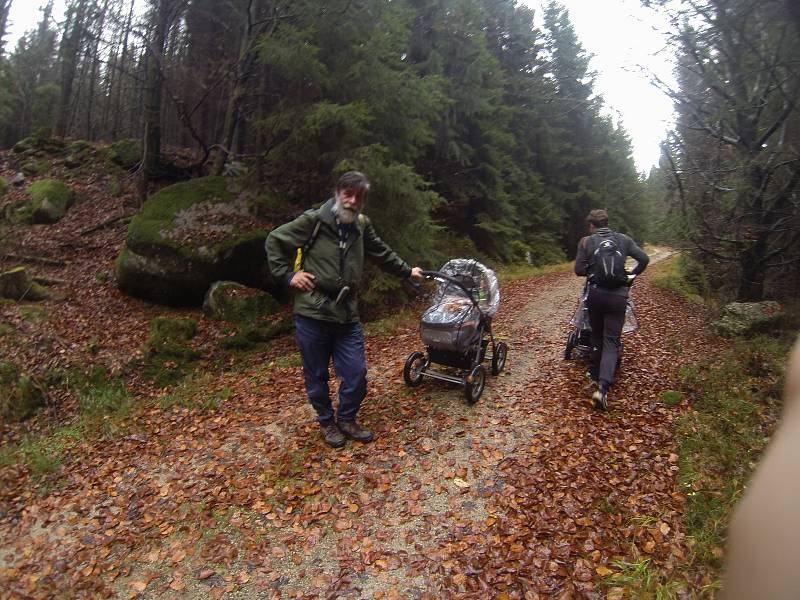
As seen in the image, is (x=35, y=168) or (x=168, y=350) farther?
(x=35, y=168)

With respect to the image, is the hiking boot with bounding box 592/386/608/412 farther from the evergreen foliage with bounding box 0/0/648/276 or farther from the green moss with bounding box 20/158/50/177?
the green moss with bounding box 20/158/50/177

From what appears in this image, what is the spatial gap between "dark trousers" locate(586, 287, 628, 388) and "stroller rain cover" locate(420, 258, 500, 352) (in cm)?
129

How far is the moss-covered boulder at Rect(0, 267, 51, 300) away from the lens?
30.8ft

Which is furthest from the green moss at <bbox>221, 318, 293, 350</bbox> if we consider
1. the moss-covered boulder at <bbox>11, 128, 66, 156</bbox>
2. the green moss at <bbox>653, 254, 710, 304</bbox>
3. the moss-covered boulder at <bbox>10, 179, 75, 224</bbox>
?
the moss-covered boulder at <bbox>11, 128, 66, 156</bbox>

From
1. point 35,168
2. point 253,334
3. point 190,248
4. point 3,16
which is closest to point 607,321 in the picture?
point 253,334

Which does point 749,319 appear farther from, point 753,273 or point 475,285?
point 475,285

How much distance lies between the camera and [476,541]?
399 cm

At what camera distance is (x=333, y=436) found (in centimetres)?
528

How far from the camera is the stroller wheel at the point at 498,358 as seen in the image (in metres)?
7.13

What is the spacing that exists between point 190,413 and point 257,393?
3.12 feet

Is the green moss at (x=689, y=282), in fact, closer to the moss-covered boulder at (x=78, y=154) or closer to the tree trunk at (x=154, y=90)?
the tree trunk at (x=154, y=90)

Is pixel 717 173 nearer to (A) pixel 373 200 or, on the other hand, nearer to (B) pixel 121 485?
(A) pixel 373 200

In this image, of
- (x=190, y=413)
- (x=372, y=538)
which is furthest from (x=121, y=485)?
(x=372, y=538)

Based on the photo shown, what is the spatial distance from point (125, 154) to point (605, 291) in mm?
17694
